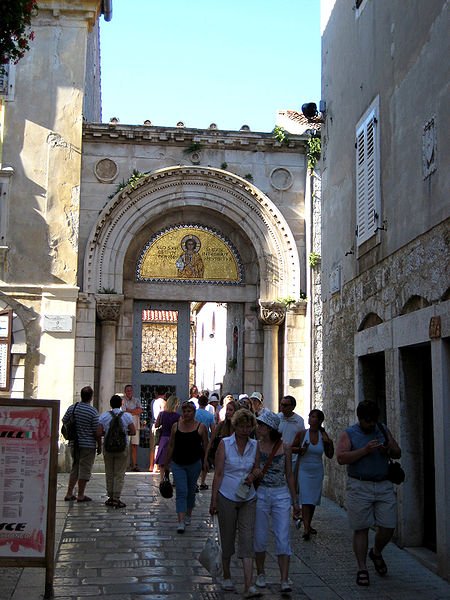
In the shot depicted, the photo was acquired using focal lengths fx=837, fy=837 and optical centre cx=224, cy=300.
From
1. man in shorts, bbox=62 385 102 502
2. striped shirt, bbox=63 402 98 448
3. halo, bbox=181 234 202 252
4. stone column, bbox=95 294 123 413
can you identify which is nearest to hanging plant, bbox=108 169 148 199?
halo, bbox=181 234 202 252

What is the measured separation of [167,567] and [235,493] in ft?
4.60

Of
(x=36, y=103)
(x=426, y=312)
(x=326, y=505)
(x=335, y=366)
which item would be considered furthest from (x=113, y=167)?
(x=426, y=312)

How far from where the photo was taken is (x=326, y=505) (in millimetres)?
12086

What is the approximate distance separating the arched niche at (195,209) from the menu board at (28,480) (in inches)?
442

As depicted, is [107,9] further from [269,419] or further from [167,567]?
[167,567]

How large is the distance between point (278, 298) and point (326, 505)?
6.96 m

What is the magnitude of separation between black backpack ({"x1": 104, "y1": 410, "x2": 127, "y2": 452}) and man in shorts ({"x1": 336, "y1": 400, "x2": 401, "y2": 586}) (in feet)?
15.7

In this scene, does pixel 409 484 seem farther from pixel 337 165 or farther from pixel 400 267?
pixel 337 165

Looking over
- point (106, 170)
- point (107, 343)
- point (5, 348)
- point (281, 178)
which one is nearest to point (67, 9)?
point (106, 170)

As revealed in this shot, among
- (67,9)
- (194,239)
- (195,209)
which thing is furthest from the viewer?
→ (194,239)

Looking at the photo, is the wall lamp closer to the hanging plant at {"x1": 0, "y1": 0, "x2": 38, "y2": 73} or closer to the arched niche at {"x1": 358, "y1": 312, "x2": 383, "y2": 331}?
the arched niche at {"x1": 358, "y1": 312, "x2": 383, "y2": 331}

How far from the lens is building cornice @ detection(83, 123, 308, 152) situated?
18016 millimetres

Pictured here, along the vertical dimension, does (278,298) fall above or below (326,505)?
→ above

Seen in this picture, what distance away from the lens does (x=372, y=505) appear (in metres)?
7.67
